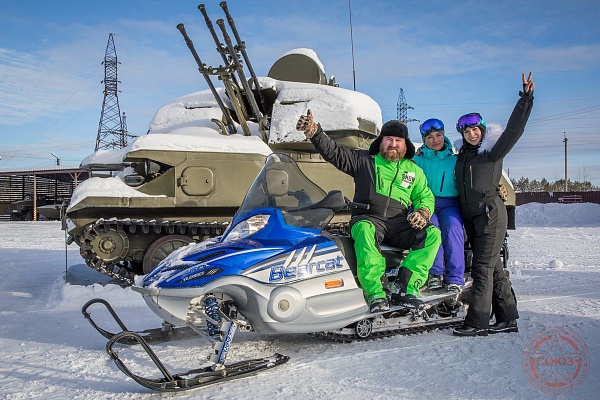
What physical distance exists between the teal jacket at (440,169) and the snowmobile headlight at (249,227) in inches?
66.0

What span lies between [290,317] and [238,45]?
593 centimetres

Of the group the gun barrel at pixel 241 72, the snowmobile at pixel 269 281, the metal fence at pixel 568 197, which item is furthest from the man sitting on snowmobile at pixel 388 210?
the metal fence at pixel 568 197

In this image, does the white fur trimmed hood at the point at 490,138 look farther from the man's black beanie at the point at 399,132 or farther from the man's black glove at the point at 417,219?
the man's black glove at the point at 417,219

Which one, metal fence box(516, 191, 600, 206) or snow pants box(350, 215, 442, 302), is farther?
metal fence box(516, 191, 600, 206)

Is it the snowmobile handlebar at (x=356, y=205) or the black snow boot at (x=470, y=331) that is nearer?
the snowmobile handlebar at (x=356, y=205)

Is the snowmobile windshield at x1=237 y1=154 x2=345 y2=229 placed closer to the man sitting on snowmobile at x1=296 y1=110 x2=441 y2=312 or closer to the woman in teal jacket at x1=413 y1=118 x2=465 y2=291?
the man sitting on snowmobile at x1=296 y1=110 x2=441 y2=312

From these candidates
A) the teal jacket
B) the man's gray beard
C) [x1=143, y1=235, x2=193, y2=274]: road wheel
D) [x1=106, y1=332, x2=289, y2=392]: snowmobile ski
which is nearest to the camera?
[x1=106, y1=332, x2=289, y2=392]: snowmobile ski

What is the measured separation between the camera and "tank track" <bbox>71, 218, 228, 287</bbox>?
719 centimetres

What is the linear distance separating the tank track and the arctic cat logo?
12.7ft

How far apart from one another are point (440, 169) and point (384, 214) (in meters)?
0.84

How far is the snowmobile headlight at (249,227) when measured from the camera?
3.71m

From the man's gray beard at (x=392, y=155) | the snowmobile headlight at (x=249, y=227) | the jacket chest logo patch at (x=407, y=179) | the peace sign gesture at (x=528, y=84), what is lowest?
the snowmobile headlight at (x=249, y=227)

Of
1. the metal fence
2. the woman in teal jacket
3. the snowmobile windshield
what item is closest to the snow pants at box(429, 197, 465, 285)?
the woman in teal jacket

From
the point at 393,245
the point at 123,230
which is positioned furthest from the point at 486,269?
the point at 123,230
